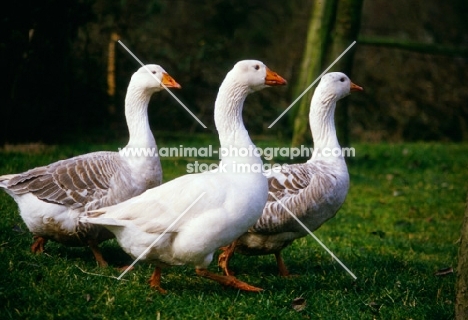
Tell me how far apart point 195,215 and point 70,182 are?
1.48 m

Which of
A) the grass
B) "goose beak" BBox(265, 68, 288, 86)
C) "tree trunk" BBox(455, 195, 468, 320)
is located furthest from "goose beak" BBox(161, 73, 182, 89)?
"tree trunk" BBox(455, 195, 468, 320)

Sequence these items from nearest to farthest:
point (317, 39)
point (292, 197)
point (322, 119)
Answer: point (292, 197), point (322, 119), point (317, 39)

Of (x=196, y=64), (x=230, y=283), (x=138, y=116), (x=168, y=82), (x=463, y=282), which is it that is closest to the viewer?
(x=463, y=282)

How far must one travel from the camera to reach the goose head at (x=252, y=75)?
213 inches

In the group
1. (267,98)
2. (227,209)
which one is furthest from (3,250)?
(267,98)

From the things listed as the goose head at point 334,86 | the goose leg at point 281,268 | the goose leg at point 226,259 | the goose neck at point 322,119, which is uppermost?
the goose head at point 334,86

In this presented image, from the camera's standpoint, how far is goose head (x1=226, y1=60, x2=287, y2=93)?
5406 mm

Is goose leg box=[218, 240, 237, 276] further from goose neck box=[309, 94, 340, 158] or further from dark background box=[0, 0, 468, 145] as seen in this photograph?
dark background box=[0, 0, 468, 145]

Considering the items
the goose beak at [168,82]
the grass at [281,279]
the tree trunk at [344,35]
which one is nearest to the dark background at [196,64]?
the grass at [281,279]

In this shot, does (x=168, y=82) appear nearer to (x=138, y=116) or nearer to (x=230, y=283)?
(x=138, y=116)

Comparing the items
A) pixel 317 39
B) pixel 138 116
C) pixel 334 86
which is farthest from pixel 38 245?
pixel 317 39

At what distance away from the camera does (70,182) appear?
19.5 feet

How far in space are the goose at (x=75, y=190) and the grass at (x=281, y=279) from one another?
0.75ft

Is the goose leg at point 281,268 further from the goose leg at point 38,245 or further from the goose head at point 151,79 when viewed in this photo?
the goose leg at point 38,245
